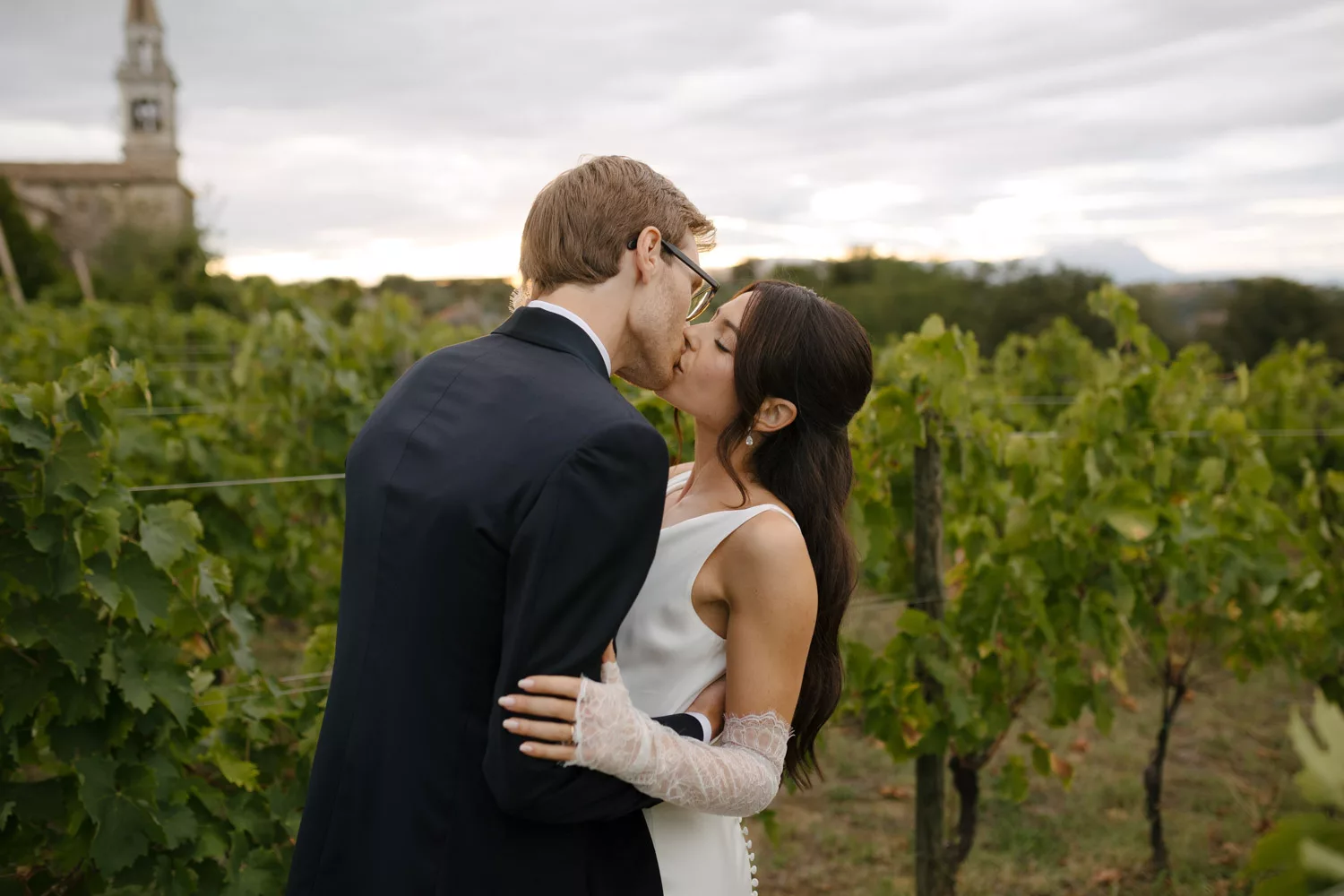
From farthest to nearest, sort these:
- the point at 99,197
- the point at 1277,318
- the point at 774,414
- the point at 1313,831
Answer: the point at 99,197, the point at 1277,318, the point at 774,414, the point at 1313,831

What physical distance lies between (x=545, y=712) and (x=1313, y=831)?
837mm

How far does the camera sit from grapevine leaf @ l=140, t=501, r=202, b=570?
2502mm

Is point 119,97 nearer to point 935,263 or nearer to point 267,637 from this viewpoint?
point 935,263

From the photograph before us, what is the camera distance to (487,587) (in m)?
1.33

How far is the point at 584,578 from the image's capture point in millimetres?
1269

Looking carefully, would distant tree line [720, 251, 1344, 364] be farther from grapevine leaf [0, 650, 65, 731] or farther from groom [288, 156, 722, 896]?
groom [288, 156, 722, 896]

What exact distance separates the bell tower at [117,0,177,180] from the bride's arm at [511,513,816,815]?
279ft

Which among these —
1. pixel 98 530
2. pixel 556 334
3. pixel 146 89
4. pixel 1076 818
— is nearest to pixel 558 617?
pixel 556 334

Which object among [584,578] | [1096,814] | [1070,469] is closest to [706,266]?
[584,578]

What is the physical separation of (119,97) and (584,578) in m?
90.6

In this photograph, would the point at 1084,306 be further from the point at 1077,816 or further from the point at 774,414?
the point at 774,414

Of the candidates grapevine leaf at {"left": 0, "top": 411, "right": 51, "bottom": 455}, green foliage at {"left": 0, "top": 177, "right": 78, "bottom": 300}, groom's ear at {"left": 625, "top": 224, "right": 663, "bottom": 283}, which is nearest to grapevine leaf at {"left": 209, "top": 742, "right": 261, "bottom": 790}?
grapevine leaf at {"left": 0, "top": 411, "right": 51, "bottom": 455}

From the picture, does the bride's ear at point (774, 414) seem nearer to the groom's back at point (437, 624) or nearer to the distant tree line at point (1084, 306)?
the groom's back at point (437, 624)

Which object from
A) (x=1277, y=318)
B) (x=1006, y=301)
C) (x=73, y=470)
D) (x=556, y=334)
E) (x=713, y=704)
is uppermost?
(x=1006, y=301)
